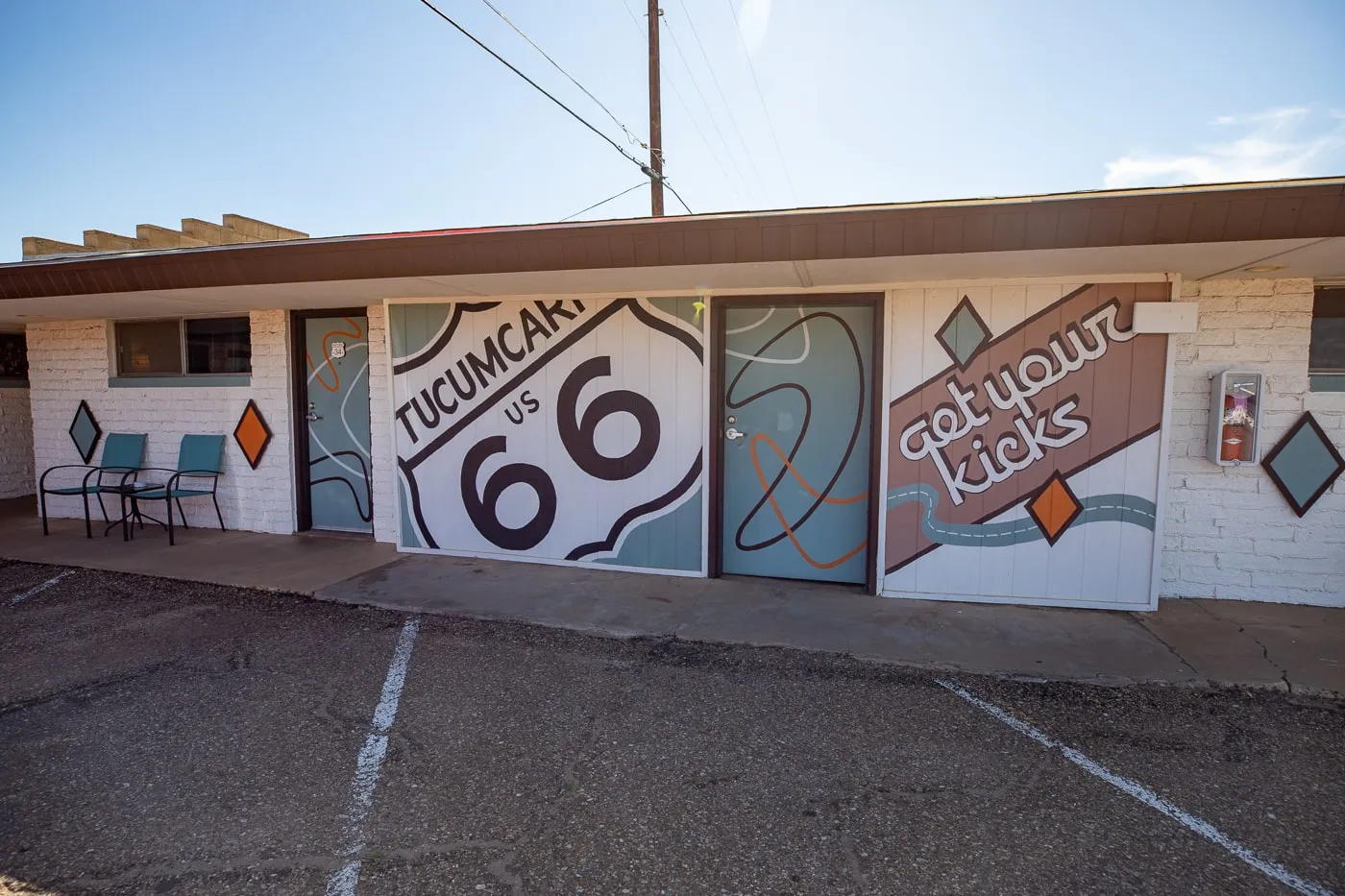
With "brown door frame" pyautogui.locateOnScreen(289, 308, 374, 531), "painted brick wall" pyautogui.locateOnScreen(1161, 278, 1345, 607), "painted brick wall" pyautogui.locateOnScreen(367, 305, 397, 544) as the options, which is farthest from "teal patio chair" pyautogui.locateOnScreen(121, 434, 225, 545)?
"painted brick wall" pyautogui.locateOnScreen(1161, 278, 1345, 607)

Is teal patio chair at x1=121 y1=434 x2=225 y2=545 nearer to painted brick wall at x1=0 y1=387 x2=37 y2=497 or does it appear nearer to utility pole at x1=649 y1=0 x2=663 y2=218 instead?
painted brick wall at x1=0 y1=387 x2=37 y2=497

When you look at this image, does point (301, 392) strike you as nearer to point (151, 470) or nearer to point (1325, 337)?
point (151, 470)

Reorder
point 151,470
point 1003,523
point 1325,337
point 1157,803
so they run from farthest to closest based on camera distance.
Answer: point 151,470, point 1003,523, point 1325,337, point 1157,803

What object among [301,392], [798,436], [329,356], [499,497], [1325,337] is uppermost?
[1325,337]

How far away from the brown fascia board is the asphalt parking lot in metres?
2.27

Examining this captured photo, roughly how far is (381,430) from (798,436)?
376 centimetres

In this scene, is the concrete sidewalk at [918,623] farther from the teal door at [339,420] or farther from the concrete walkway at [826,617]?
the teal door at [339,420]

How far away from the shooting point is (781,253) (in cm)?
404

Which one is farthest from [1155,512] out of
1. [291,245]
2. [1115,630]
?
[291,245]

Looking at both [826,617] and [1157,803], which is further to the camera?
[826,617]

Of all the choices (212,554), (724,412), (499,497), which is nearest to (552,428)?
(499,497)

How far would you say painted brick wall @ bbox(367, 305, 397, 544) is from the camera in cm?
650

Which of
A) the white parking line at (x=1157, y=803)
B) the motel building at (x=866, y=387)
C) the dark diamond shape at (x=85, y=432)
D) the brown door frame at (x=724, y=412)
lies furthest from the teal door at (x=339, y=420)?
the white parking line at (x=1157, y=803)

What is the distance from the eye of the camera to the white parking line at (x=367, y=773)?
232 centimetres
